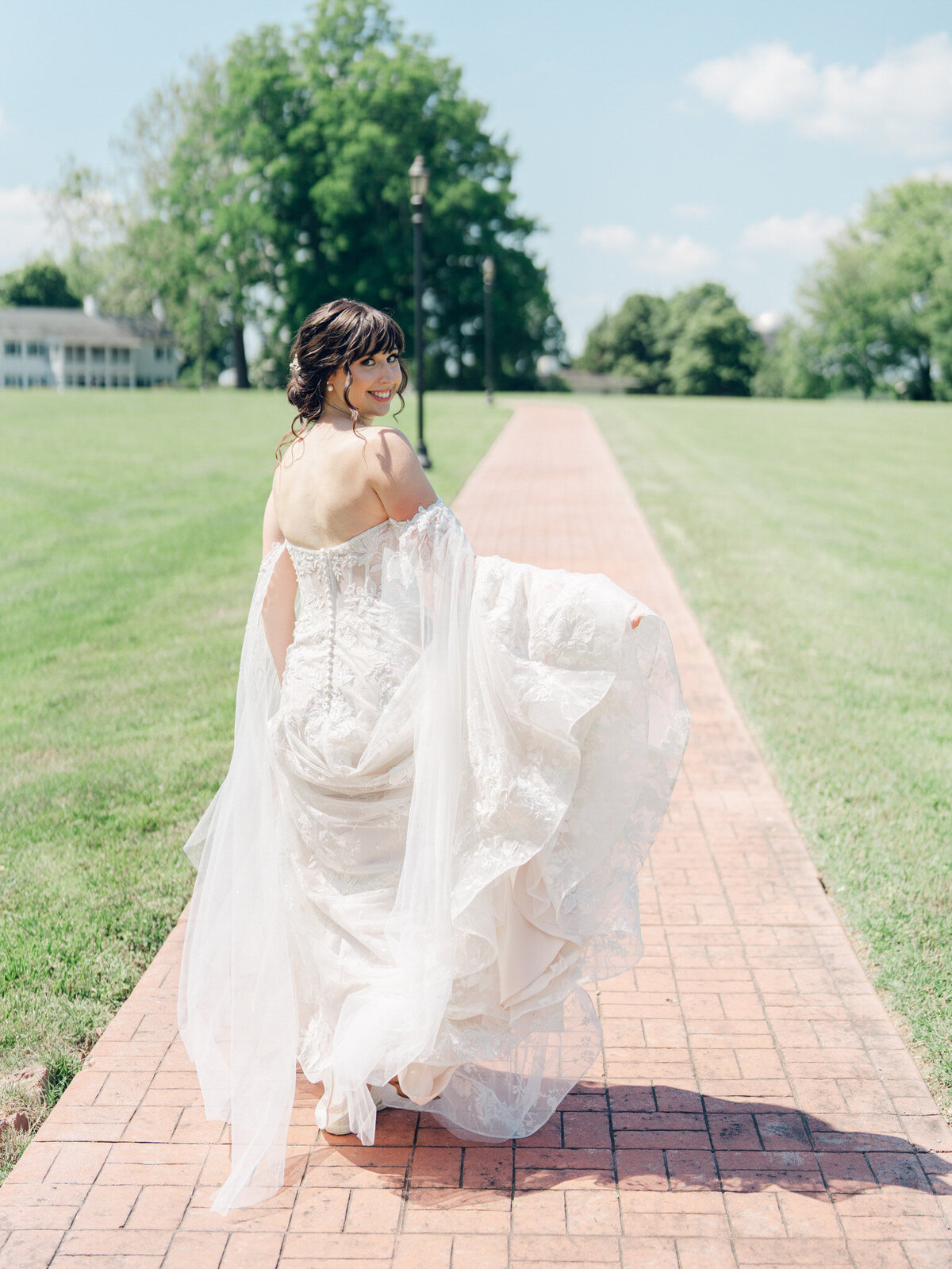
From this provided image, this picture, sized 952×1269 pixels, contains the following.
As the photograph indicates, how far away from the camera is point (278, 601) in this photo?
3.30 metres

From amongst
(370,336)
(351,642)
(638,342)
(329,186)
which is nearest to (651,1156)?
(351,642)

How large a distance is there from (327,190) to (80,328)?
105 ft

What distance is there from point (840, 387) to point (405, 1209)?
79.7 meters

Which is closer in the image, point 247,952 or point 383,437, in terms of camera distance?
point 383,437

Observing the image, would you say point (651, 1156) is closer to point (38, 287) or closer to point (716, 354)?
point (716, 354)

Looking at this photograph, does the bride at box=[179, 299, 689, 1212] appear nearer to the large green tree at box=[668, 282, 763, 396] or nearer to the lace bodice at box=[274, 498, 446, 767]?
the lace bodice at box=[274, 498, 446, 767]

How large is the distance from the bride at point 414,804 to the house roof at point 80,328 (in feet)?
252

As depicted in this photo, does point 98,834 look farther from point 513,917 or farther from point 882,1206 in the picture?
point 882,1206

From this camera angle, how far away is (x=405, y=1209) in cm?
290

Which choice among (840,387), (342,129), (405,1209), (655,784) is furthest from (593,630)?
(840,387)

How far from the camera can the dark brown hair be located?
2969 mm

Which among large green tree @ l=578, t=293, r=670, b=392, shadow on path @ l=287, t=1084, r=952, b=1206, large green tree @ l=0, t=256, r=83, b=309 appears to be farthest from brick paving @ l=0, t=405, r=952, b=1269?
large green tree @ l=0, t=256, r=83, b=309

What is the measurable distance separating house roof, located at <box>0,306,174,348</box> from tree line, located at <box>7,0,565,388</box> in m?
20.1

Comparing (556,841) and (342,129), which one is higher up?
(342,129)
